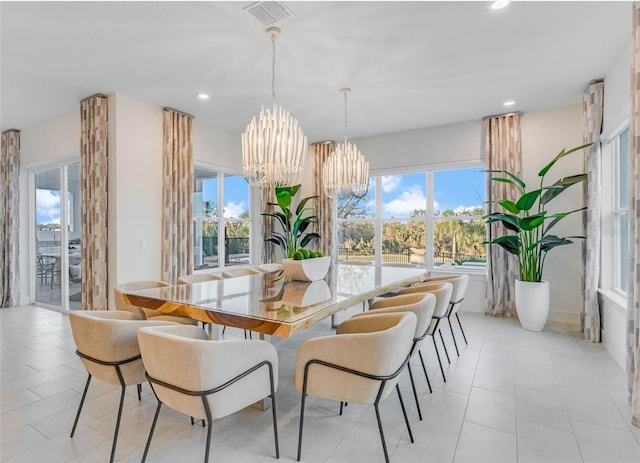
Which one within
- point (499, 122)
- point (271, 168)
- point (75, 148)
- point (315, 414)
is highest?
point (499, 122)

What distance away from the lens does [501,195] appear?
15.4ft

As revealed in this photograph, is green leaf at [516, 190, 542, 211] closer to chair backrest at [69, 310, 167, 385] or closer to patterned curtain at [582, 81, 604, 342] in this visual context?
patterned curtain at [582, 81, 604, 342]

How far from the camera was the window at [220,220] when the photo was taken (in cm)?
535

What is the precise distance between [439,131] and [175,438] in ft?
16.7

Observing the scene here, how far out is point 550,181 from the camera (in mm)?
4508

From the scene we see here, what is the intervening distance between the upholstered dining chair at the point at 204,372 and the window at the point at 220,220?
12.4ft

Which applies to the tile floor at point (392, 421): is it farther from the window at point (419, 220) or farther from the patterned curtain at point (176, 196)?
the window at point (419, 220)

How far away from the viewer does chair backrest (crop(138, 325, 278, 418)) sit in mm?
1438

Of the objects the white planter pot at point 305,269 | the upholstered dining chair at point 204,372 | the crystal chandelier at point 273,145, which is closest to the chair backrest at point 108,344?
the upholstered dining chair at point 204,372

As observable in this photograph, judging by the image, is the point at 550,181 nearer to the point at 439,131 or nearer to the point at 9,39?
the point at 439,131

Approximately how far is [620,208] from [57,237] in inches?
296

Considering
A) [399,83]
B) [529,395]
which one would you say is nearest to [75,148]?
[399,83]

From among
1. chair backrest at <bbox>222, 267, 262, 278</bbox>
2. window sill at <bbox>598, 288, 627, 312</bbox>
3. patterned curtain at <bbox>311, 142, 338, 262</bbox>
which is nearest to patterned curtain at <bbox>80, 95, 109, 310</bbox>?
chair backrest at <bbox>222, 267, 262, 278</bbox>

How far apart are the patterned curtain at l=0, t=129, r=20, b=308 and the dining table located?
183 inches
